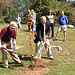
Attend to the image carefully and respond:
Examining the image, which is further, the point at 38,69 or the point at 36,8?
the point at 36,8

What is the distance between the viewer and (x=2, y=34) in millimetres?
4375

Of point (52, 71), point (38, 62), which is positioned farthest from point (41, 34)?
point (52, 71)

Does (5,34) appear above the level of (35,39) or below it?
above

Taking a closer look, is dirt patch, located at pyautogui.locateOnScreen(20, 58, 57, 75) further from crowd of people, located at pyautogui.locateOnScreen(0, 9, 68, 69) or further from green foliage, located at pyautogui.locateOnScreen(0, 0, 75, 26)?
green foliage, located at pyautogui.locateOnScreen(0, 0, 75, 26)

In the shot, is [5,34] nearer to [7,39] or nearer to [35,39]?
[7,39]

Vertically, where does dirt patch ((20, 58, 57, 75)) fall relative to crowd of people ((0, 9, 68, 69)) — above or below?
below

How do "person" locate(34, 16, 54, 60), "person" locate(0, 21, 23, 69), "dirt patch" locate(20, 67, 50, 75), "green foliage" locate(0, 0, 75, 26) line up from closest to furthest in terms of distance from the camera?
"person" locate(0, 21, 23, 69) → "dirt patch" locate(20, 67, 50, 75) → "person" locate(34, 16, 54, 60) → "green foliage" locate(0, 0, 75, 26)

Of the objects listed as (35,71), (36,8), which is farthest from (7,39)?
(36,8)

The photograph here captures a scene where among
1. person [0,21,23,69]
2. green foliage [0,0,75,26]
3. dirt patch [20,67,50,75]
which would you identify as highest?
green foliage [0,0,75,26]

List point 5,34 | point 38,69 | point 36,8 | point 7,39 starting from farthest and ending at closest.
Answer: point 36,8 → point 38,69 → point 7,39 → point 5,34

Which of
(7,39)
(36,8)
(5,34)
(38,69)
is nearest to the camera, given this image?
(5,34)

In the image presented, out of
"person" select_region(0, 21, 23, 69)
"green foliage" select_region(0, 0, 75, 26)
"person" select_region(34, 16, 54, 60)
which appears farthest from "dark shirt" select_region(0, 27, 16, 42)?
"green foliage" select_region(0, 0, 75, 26)

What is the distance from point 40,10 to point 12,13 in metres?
5.13

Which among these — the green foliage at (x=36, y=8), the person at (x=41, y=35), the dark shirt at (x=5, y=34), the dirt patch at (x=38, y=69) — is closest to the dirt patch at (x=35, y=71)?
the dirt patch at (x=38, y=69)
